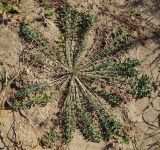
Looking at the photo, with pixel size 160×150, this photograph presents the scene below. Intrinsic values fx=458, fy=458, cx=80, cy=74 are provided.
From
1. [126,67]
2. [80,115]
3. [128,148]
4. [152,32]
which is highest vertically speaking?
[152,32]

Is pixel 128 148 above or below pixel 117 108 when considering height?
below

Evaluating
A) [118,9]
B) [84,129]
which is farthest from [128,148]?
[118,9]

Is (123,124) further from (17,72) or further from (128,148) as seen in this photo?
(17,72)

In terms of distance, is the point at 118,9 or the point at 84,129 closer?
the point at 84,129

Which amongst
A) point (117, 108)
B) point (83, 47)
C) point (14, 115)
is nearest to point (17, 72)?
point (14, 115)

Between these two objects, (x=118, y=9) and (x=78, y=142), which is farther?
(x=118, y=9)

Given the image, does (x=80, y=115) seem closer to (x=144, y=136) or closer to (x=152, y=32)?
(x=144, y=136)

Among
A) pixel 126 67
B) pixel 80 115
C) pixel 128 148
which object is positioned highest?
pixel 126 67

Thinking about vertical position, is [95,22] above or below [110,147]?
above
